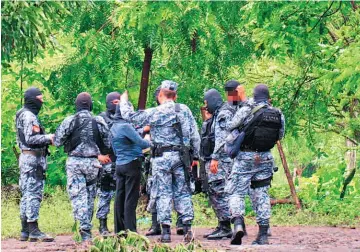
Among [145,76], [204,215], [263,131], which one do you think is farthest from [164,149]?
[145,76]

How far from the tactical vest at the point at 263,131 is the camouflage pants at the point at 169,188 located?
3.10 feet

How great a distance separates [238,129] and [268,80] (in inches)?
320

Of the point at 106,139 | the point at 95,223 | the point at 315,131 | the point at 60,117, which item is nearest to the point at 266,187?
the point at 106,139

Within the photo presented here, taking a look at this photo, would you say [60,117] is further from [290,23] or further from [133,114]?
[133,114]

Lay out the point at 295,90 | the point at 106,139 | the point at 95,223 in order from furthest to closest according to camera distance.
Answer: the point at 295,90
the point at 95,223
the point at 106,139

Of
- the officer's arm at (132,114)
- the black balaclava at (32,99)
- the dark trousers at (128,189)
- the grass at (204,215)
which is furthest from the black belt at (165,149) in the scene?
the grass at (204,215)

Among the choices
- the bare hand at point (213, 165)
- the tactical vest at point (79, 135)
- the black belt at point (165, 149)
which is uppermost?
the tactical vest at point (79, 135)

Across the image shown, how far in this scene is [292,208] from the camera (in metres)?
19.2

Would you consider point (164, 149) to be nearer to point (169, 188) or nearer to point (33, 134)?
point (169, 188)

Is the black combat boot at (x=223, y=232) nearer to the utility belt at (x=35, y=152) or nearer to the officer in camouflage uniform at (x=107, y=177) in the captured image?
the officer in camouflage uniform at (x=107, y=177)

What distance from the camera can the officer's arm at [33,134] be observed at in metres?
11.8

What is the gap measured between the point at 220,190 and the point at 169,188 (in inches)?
50.1

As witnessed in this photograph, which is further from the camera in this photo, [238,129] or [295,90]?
[295,90]

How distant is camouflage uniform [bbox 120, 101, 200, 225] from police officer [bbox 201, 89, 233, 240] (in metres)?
0.60
